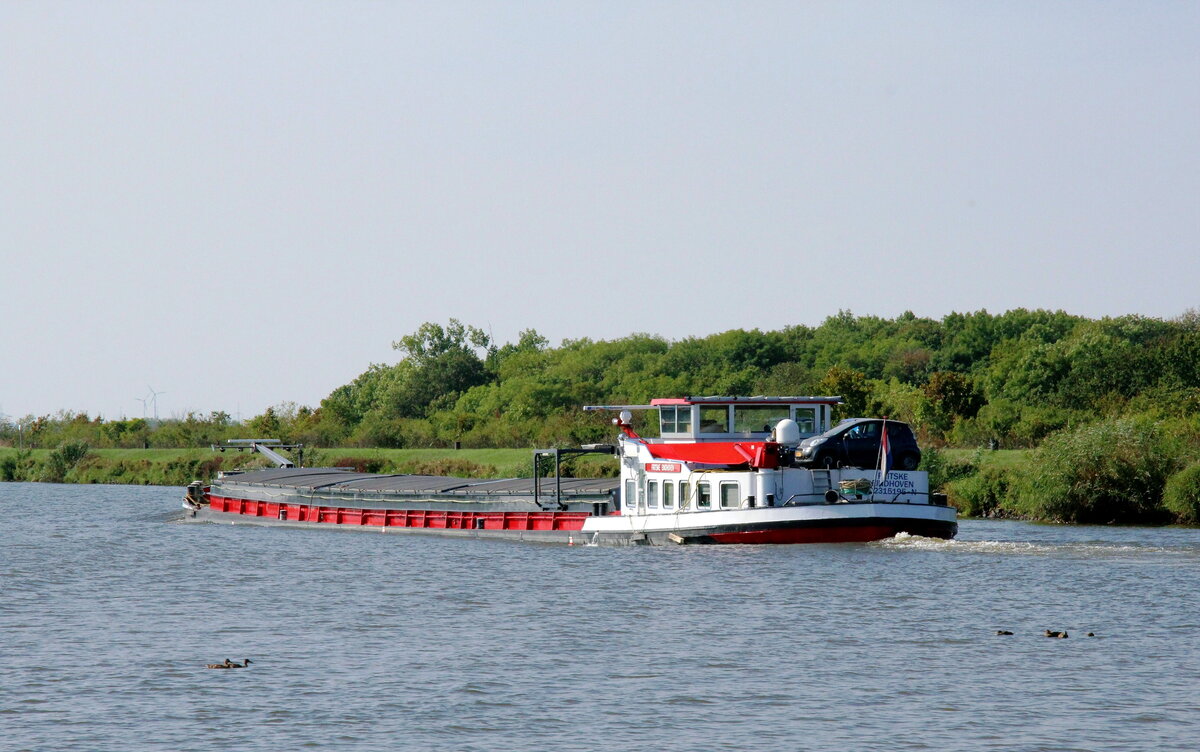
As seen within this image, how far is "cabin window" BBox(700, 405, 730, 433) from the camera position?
41906 mm

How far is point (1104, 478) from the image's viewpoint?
46.9 meters

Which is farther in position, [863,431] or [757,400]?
[757,400]

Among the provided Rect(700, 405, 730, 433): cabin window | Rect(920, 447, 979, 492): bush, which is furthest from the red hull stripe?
Rect(920, 447, 979, 492): bush

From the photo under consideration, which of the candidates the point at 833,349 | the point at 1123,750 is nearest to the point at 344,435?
the point at 833,349

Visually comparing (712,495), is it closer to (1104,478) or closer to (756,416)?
(756,416)

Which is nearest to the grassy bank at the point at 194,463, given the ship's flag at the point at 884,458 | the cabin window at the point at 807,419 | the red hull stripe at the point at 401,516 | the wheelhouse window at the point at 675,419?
the red hull stripe at the point at 401,516

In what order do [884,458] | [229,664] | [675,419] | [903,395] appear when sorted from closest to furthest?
[229,664] < [884,458] < [675,419] < [903,395]

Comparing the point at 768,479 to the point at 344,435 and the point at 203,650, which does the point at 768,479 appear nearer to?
the point at 203,650

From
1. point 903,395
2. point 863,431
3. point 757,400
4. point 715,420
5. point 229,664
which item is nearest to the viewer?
point 229,664

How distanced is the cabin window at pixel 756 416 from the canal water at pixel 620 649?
4.59 m

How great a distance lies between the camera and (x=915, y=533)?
125 feet

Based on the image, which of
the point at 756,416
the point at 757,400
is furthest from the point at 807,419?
the point at 757,400

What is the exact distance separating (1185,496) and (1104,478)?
2.80 meters

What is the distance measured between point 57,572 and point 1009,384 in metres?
60.3
